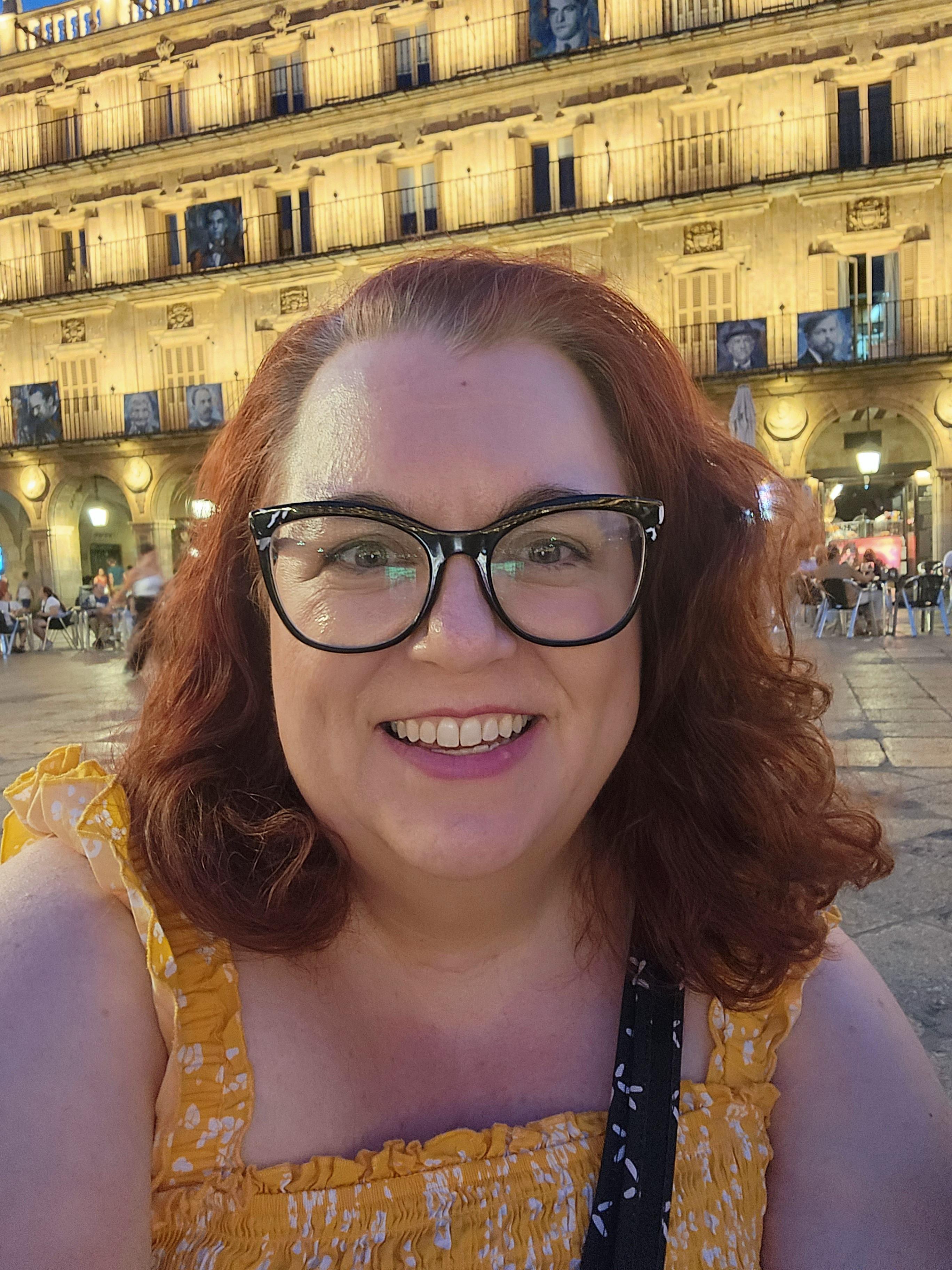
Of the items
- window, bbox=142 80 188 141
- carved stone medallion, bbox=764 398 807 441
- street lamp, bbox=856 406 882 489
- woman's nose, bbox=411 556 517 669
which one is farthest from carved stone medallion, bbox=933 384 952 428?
woman's nose, bbox=411 556 517 669

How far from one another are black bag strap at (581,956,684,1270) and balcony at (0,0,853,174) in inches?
705

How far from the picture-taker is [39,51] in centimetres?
1977

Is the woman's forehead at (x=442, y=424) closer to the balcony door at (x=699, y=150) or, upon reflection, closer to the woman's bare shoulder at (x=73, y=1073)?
the woman's bare shoulder at (x=73, y=1073)

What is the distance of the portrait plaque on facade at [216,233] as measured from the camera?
728 inches

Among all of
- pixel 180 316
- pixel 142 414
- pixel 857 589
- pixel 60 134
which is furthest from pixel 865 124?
pixel 60 134

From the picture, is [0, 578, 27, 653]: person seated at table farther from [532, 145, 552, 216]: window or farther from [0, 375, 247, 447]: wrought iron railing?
[532, 145, 552, 216]: window

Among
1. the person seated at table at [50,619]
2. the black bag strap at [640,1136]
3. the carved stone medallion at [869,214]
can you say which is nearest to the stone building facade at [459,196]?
the carved stone medallion at [869,214]

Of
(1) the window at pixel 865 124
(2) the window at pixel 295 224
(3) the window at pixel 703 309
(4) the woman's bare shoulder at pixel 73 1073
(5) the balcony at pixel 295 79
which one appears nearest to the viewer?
(4) the woman's bare shoulder at pixel 73 1073

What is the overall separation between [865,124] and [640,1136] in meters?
18.3

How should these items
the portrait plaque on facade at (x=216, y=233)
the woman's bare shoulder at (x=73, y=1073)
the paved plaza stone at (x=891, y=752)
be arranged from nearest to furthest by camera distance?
the woman's bare shoulder at (x=73, y=1073) < the paved plaza stone at (x=891, y=752) < the portrait plaque on facade at (x=216, y=233)

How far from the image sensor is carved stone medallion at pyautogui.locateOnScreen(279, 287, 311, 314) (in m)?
18.2

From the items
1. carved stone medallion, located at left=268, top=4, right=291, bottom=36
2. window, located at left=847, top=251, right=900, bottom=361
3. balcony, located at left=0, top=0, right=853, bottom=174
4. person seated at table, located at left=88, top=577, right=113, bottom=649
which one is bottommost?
person seated at table, located at left=88, top=577, right=113, bottom=649

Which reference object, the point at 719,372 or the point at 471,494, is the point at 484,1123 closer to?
the point at 471,494

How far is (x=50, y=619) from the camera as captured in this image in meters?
14.3
